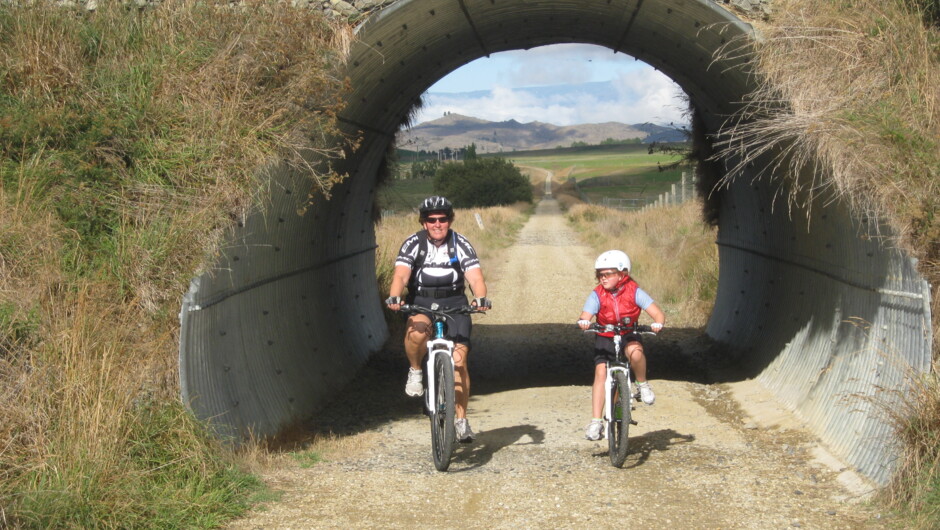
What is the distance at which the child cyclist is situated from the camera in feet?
25.5

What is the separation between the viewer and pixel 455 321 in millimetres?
7820

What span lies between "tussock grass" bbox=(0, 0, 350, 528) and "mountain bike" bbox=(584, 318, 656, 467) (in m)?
2.78

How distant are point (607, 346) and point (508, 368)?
5.67 m

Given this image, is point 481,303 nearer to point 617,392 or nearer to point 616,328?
point 616,328

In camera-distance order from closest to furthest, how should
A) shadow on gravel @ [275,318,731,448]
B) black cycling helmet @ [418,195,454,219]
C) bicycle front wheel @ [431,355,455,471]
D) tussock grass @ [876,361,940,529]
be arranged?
tussock grass @ [876,361,940,529] < bicycle front wheel @ [431,355,455,471] < black cycling helmet @ [418,195,454,219] < shadow on gravel @ [275,318,731,448]

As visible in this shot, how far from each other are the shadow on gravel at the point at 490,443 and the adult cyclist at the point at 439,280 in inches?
8.5

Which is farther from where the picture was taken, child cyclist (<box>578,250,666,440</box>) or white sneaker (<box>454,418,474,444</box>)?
white sneaker (<box>454,418,474,444</box>)

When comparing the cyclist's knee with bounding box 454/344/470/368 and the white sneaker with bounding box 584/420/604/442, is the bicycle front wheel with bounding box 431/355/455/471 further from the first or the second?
the white sneaker with bounding box 584/420/604/442

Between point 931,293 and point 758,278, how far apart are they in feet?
20.0

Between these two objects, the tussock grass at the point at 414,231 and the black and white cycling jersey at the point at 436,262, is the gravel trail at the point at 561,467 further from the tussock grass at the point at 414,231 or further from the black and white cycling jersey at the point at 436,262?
the tussock grass at the point at 414,231

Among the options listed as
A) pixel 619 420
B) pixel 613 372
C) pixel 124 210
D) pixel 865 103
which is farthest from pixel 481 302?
pixel 865 103

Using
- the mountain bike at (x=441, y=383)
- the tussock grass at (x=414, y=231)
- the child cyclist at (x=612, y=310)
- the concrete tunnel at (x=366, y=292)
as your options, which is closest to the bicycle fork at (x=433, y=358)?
the mountain bike at (x=441, y=383)

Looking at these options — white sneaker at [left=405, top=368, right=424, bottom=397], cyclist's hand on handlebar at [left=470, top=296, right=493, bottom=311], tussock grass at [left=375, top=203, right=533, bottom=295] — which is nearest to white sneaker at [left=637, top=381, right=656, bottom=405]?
cyclist's hand on handlebar at [left=470, top=296, right=493, bottom=311]

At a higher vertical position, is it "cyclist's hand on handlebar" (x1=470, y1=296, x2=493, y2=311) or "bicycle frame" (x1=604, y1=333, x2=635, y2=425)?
"cyclist's hand on handlebar" (x1=470, y1=296, x2=493, y2=311)
